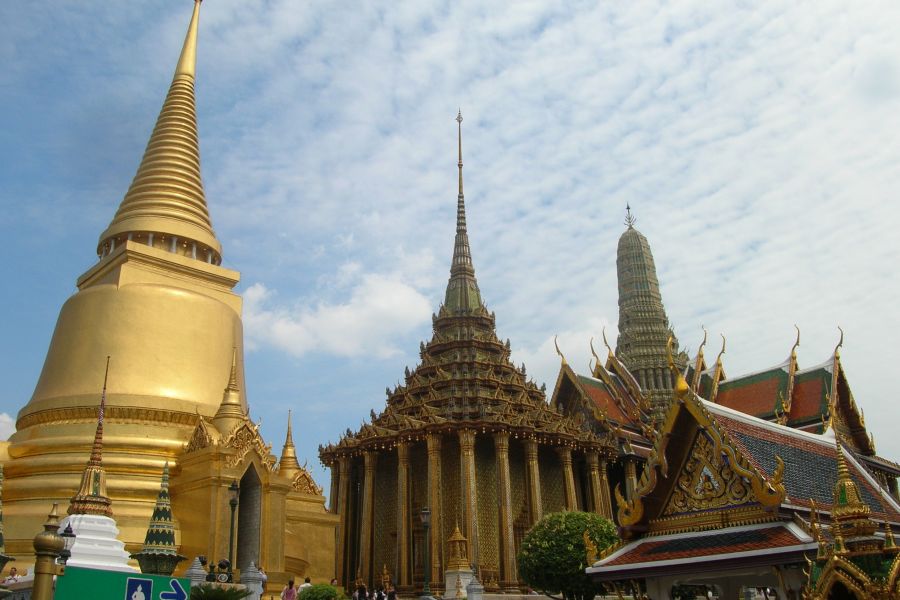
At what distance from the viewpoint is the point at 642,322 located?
140 feet

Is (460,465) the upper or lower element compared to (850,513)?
upper

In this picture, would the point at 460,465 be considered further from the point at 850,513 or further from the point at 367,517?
the point at 850,513

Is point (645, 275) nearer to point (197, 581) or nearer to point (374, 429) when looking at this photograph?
point (374, 429)

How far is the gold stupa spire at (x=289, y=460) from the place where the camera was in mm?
23453

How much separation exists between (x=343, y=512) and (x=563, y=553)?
12.5m

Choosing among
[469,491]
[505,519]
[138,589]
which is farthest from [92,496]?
[505,519]

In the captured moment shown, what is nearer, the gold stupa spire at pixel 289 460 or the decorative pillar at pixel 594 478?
the gold stupa spire at pixel 289 460

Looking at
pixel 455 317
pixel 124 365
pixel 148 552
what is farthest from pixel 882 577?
pixel 455 317

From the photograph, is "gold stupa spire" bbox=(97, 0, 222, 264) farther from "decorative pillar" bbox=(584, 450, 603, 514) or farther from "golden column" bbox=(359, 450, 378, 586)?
"decorative pillar" bbox=(584, 450, 603, 514)

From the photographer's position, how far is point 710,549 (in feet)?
26.1

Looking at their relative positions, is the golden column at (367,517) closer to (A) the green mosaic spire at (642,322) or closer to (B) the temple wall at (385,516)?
(B) the temple wall at (385,516)

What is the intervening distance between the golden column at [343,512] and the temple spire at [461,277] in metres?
7.59

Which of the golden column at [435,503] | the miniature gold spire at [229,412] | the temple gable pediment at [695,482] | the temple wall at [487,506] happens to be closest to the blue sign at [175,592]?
the temple gable pediment at [695,482]

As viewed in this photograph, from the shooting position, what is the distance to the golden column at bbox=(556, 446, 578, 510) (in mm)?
27859
